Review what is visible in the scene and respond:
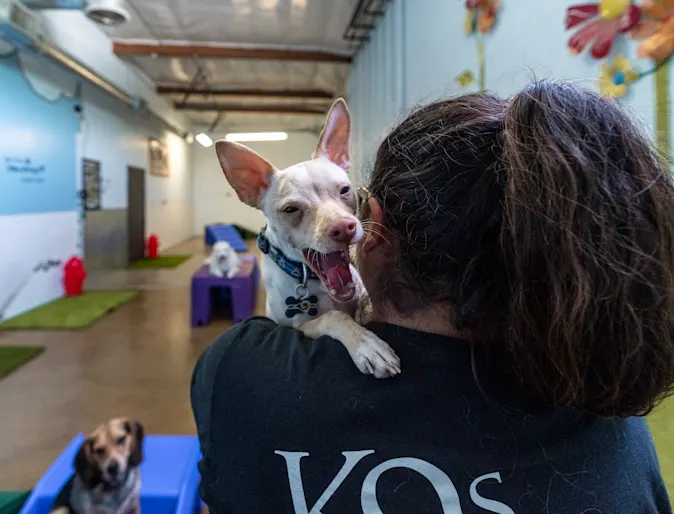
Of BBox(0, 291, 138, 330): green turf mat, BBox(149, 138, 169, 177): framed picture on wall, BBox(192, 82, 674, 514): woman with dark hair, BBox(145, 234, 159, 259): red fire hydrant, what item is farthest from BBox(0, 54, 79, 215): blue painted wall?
BBox(192, 82, 674, 514): woman with dark hair

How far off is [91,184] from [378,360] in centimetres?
724

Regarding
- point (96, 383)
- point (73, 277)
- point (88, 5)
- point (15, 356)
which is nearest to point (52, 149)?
point (73, 277)

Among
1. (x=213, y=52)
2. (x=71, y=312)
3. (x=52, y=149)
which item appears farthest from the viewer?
(x=213, y=52)

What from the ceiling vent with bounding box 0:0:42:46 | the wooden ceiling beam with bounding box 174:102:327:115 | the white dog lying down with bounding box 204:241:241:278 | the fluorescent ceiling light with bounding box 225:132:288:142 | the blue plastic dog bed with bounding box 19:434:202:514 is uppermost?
the wooden ceiling beam with bounding box 174:102:327:115

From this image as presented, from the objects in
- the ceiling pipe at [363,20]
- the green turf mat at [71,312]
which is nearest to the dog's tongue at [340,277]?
the green turf mat at [71,312]

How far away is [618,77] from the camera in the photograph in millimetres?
1682

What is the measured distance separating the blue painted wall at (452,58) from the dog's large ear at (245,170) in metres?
0.28

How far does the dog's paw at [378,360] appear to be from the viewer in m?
0.58

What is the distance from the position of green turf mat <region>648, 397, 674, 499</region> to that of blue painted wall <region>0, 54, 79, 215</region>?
5374 millimetres

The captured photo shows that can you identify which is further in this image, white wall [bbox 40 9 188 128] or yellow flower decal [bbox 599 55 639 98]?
white wall [bbox 40 9 188 128]

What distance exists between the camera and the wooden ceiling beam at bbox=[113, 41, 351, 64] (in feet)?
23.1

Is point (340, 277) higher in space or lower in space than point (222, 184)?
→ lower

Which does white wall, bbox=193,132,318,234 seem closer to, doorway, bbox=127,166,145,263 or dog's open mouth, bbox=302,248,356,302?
doorway, bbox=127,166,145,263

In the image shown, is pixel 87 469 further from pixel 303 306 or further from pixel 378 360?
pixel 378 360
